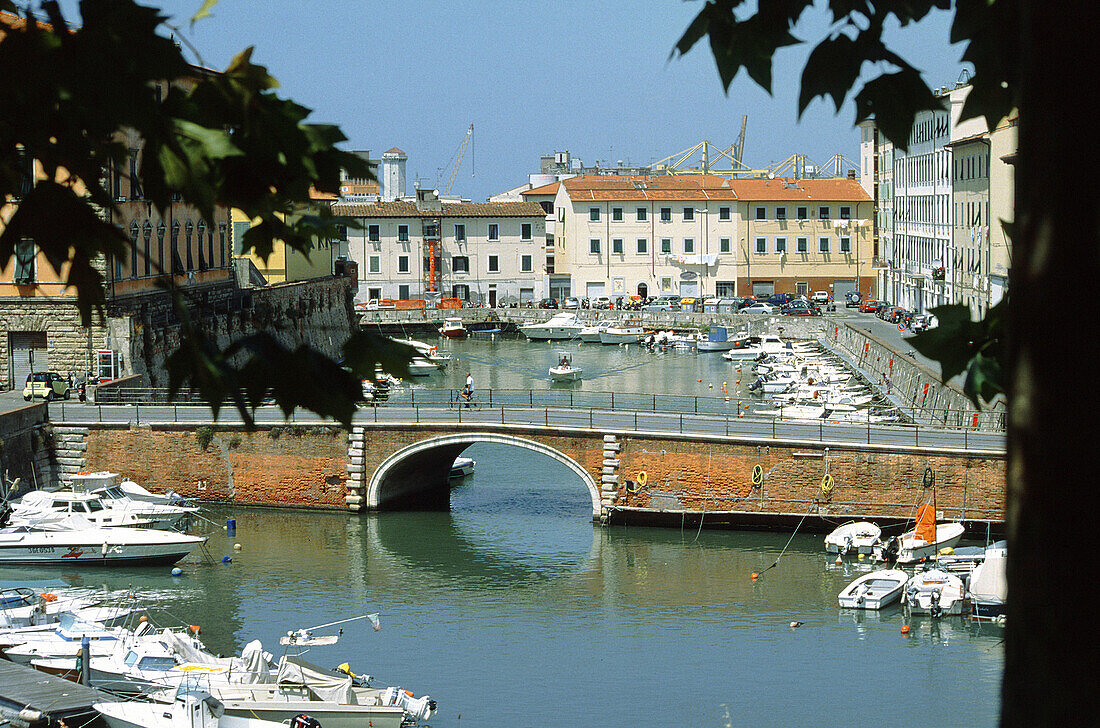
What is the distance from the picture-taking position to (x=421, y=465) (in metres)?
30.7

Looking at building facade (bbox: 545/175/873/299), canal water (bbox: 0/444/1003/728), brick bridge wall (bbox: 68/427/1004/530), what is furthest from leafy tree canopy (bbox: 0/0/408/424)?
building facade (bbox: 545/175/873/299)

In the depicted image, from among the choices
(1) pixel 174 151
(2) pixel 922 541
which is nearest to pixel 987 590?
(2) pixel 922 541

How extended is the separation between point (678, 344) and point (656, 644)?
42.5 m

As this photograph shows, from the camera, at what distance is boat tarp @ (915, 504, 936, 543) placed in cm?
2448

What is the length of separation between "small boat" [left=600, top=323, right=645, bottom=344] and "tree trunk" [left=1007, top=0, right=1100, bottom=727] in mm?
62405

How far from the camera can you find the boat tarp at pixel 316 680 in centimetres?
1673

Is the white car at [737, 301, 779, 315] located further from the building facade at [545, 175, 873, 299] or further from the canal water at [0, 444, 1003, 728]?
the canal water at [0, 444, 1003, 728]

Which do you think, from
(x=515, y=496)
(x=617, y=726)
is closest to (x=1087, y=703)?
(x=617, y=726)

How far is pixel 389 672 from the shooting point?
1905 centimetres

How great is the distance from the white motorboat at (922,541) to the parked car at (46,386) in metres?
18.6

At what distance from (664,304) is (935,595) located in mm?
48086

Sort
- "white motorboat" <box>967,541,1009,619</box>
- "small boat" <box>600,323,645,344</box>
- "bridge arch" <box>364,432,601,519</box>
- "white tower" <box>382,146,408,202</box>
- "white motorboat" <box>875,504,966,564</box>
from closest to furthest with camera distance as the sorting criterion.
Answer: "white motorboat" <box>967,541,1009,619</box>
"white motorboat" <box>875,504,966,564</box>
"bridge arch" <box>364,432,601,519</box>
"small boat" <box>600,323,645,344</box>
"white tower" <box>382,146,408,202</box>

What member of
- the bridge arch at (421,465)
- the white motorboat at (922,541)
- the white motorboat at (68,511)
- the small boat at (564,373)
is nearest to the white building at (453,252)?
the small boat at (564,373)

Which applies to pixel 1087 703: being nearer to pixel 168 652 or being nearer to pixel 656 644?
pixel 168 652
